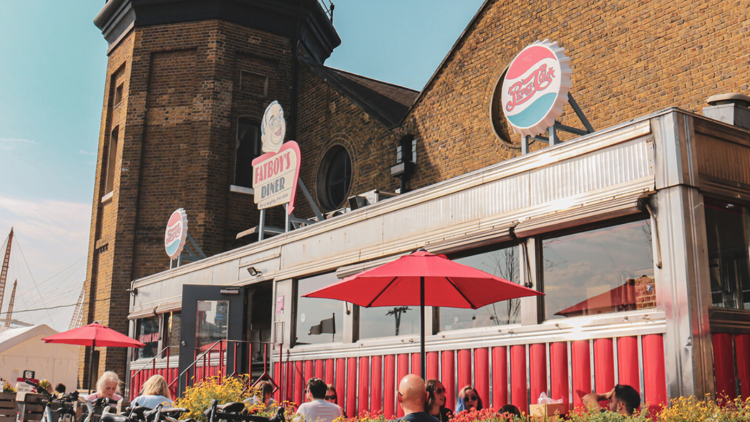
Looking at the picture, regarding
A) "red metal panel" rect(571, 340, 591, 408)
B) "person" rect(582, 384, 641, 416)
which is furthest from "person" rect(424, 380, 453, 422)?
"person" rect(582, 384, 641, 416)

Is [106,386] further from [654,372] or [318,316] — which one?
[654,372]

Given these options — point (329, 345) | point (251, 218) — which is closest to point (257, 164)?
point (251, 218)

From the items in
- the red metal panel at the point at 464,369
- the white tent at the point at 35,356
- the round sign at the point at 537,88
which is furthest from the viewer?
the white tent at the point at 35,356

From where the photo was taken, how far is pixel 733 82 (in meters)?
9.84

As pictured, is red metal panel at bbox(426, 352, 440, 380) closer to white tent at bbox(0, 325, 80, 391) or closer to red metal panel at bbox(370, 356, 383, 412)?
red metal panel at bbox(370, 356, 383, 412)

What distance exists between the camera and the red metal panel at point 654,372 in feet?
20.1

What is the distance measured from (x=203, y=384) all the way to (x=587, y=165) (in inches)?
193

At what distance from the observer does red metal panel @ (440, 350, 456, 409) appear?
329 inches

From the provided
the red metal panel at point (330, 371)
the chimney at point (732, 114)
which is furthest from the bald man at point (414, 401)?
the red metal panel at point (330, 371)

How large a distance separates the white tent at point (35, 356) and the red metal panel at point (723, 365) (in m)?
25.9

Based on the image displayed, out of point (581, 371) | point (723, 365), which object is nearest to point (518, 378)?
point (581, 371)

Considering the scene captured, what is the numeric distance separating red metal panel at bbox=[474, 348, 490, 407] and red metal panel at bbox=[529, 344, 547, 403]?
26.8 inches

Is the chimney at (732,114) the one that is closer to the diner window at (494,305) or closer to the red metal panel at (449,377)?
the diner window at (494,305)

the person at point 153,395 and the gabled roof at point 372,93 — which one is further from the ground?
the gabled roof at point 372,93
